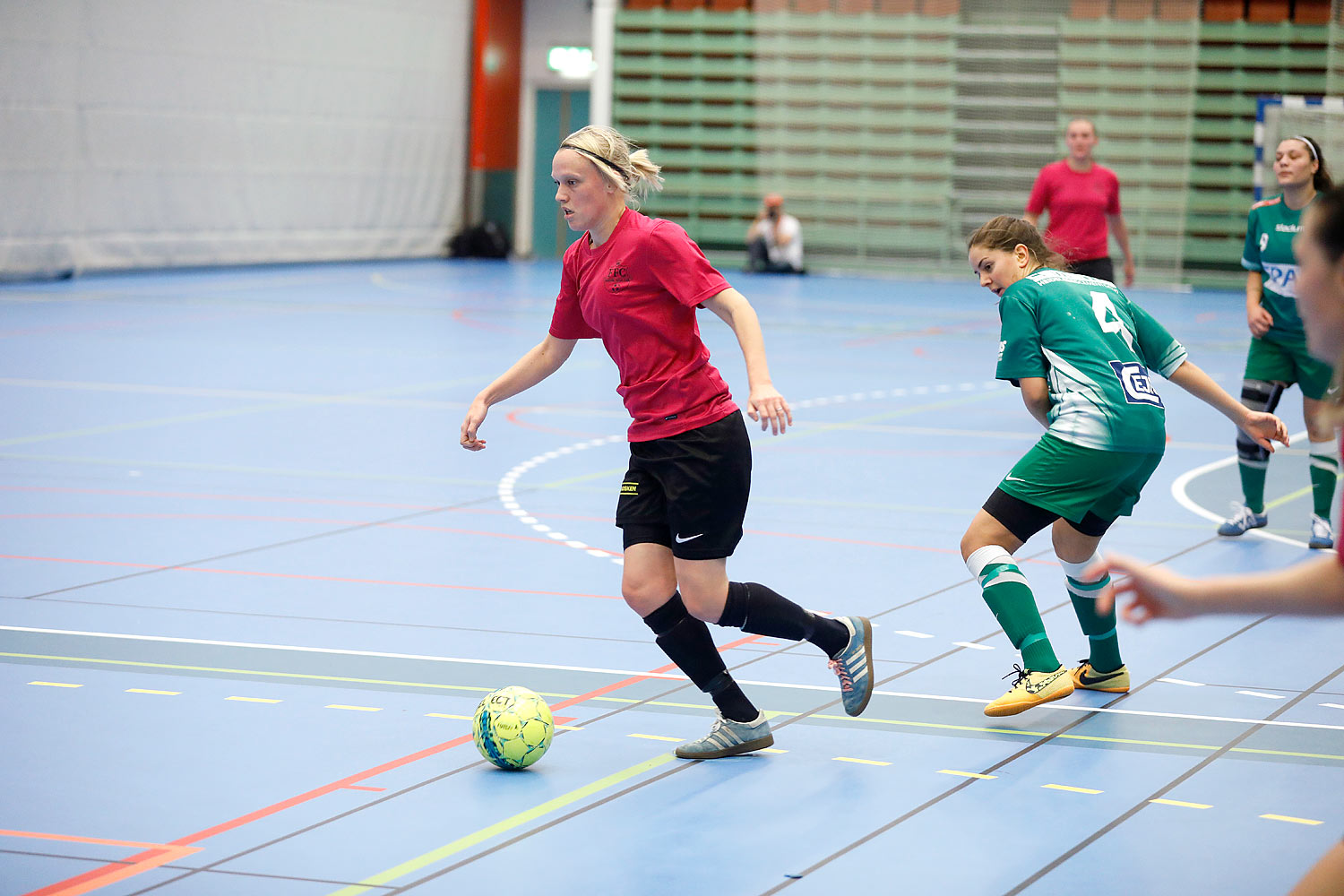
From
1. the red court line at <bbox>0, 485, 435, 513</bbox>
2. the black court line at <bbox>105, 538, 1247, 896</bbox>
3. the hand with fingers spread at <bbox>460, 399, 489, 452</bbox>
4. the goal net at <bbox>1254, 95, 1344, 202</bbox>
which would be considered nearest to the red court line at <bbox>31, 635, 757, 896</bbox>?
the black court line at <bbox>105, 538, 1247, 896</bbox>

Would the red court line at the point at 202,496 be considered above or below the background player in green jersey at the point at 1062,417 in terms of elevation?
below

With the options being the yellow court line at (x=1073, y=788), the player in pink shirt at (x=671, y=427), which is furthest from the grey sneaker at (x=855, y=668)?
the yellow court line at (x=1073, y=788)

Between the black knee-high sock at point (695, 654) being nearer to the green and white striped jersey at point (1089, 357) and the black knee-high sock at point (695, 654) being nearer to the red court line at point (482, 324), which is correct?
the green and white striped jersey at point (1089, 357)

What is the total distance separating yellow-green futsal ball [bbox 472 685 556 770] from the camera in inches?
178

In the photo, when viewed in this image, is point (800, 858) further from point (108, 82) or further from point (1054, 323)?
point (108, 82)

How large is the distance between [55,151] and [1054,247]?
1873cm

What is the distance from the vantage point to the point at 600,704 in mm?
5238

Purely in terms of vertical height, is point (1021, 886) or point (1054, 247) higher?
point (1054, 247)

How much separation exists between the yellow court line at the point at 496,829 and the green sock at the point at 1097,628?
159 cm

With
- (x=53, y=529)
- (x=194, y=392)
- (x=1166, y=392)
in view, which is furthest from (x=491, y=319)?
(x=53, y=529)

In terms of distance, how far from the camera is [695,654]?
4.74 meters

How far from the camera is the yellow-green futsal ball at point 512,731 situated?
4.51 metres

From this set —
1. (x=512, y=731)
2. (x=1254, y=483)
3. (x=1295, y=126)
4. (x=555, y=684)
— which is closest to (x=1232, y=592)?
(x=512, y=731)

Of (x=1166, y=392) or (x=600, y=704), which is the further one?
(x=1166, y=392)
